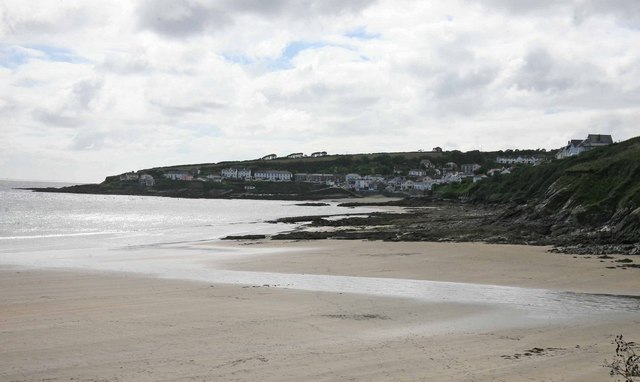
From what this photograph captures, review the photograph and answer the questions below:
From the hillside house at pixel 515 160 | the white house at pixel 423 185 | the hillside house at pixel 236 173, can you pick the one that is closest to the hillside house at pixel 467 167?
the hillside house at pixel 515 160

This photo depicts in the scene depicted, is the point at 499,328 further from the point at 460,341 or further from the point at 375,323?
the point at 375,323

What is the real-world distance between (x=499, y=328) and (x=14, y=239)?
3495cm

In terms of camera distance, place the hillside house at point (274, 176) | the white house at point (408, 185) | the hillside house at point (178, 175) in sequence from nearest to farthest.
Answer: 1. the white house at point (408, 185)
2. the hillside house at point (178, 175)
3. the hillside house at point (274, 176)

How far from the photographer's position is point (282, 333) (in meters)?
10.2

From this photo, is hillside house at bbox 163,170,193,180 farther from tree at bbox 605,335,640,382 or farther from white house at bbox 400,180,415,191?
tree at bbox 605,335,640,382

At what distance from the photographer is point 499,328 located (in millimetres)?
10688

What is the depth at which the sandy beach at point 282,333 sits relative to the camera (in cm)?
780

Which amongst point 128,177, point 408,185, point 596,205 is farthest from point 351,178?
point 596,205

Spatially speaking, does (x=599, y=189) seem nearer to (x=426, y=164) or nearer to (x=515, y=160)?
(x=515, y=160)

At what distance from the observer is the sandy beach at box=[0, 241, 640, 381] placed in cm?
780

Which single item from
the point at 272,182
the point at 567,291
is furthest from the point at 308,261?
the point at 272,182

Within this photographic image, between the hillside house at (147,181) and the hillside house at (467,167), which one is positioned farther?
the hillside house at (467,167)

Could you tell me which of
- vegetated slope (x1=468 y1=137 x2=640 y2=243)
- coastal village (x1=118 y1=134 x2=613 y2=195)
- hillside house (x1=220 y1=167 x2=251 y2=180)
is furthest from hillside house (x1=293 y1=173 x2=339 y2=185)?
vegetated slope (x1=468 y1=137 x2=640 y2=243)

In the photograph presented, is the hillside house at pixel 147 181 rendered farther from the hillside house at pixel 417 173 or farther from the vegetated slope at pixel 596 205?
the vegetated slope at pixel 596 205
